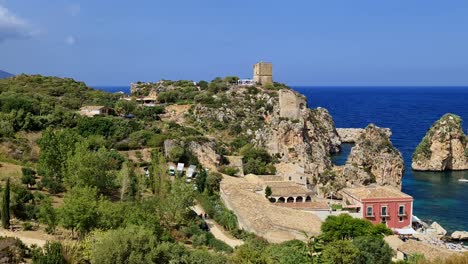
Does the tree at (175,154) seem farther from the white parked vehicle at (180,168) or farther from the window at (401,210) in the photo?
the window at (401,210)

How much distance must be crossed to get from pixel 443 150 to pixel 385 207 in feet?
108

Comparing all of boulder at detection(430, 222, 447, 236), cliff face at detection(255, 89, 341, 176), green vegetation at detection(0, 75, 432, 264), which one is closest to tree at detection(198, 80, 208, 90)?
green vegetation at detection(0, 75, 432, 264)

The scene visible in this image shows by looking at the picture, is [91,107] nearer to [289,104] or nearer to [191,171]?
[191,171]

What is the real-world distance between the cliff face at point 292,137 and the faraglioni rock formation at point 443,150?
557 inches

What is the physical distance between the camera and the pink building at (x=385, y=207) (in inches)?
1286

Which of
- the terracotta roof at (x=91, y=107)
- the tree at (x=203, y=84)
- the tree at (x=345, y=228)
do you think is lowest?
the tree at (x=345, y=228)

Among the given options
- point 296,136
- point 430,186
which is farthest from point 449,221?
point 296,136

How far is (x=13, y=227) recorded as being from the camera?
22.2 metres

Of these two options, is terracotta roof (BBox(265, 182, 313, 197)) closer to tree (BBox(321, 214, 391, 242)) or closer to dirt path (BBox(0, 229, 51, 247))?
tree (BBox(321, 214, 391, 242))

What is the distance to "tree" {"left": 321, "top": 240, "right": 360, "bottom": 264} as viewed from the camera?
20781mm

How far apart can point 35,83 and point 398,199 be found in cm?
5306

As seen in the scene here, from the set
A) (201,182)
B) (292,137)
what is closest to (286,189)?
(201,182)

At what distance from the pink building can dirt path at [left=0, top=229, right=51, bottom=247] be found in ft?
68.3

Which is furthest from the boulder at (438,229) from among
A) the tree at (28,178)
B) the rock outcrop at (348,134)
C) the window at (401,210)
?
the rock outcrop at (348,134)
